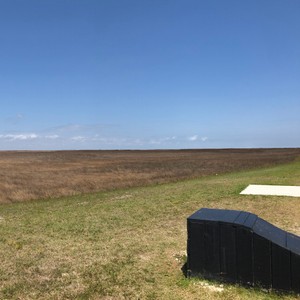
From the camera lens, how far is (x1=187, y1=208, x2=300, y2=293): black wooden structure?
580 cm

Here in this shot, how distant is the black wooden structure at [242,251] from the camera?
5.80 meters

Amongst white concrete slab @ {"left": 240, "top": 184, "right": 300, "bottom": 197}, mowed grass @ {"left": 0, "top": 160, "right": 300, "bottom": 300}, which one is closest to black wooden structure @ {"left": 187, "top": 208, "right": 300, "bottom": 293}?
mowed grass @ {"left": 0, "top": 160, "right": 300, "bottom": 300}

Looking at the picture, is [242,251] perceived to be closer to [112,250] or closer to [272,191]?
[112,250]

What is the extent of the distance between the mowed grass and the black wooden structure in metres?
0.21

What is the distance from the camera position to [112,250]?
28.5 ft

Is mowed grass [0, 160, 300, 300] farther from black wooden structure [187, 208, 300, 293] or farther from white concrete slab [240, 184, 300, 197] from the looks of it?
white concrete slab [240, 184, 300, 197]

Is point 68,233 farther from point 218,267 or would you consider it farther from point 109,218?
point 218,267

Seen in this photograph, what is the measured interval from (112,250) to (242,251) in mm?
3698

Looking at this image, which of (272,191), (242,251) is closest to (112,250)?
(242,251)

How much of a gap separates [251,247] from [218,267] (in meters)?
0.77

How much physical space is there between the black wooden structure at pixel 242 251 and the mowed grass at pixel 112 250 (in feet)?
0.69

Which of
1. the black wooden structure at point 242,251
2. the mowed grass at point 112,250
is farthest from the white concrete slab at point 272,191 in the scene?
the black wooden structure at point 242,251

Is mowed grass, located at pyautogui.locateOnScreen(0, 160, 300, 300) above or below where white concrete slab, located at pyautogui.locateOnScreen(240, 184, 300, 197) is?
below

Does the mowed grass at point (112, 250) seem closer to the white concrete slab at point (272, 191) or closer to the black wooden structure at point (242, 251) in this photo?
the black wooden structure at point (242, 251)
